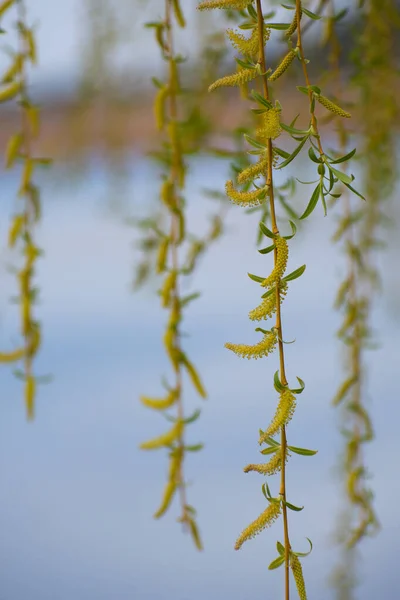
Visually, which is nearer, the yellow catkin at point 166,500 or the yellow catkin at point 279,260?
the yellow catkin at point 279,260

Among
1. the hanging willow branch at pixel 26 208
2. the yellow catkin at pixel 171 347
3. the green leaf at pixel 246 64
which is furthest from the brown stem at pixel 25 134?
the green leaf at pixel 246 64

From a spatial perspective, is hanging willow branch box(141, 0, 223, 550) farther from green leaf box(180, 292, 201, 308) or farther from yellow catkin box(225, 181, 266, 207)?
yellow catkin box(225, 181, 266, 207)

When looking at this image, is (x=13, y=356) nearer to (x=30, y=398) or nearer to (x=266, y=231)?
(x=30, y=398)

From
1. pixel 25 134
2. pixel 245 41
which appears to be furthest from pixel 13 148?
pixel 245 41

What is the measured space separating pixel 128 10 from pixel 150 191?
0.58 feet

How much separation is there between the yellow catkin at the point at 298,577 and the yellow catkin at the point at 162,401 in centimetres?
15

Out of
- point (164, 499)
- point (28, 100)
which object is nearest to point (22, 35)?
point (28, 100)

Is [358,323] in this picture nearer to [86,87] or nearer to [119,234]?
[86,87]

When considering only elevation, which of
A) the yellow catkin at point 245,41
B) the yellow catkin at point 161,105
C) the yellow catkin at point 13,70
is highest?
the yellow catkin at point 13,70

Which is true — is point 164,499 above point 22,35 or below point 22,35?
below

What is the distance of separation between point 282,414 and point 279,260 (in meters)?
0.05

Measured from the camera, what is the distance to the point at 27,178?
44 cm

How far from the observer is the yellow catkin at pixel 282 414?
25 cm

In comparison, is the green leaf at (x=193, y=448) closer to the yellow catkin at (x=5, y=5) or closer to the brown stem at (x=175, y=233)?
the brown stem at (x=175, y=233)
